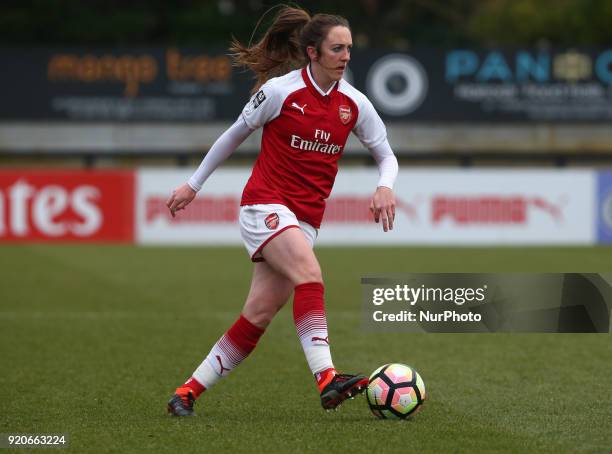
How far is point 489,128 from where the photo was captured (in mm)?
26594

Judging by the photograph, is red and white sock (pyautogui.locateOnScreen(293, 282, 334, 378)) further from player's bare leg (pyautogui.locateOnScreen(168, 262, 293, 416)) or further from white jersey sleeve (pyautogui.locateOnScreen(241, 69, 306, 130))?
white jersey sleeve (pyautogui.locateOnScreen(241, 69, 306, 130))

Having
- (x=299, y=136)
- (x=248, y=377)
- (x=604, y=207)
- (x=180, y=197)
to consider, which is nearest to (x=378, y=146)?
(x=299, y=136)

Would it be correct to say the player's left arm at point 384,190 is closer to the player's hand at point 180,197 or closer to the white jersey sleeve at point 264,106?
the white jersey sleeve at point 264,106

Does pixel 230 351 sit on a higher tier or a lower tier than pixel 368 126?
lower

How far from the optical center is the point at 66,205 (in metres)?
19.2

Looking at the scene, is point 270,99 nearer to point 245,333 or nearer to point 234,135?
point 234,135

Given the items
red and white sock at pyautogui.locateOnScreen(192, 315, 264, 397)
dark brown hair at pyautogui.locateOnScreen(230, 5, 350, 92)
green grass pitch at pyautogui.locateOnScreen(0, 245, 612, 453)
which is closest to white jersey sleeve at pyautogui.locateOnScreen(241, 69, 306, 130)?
dark brown hair at pyautogui.locateOnScreen(230, 5, 350, 92)

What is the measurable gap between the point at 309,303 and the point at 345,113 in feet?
3.20

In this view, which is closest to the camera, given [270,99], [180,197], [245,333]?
[270,99]

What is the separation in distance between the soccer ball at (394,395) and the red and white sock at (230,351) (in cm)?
67

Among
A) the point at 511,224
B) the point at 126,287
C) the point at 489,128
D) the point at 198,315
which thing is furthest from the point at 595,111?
the point at 198,315

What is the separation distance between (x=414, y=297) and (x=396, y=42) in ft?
133

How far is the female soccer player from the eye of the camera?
6141mm

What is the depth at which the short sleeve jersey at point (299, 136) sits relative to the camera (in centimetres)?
622
